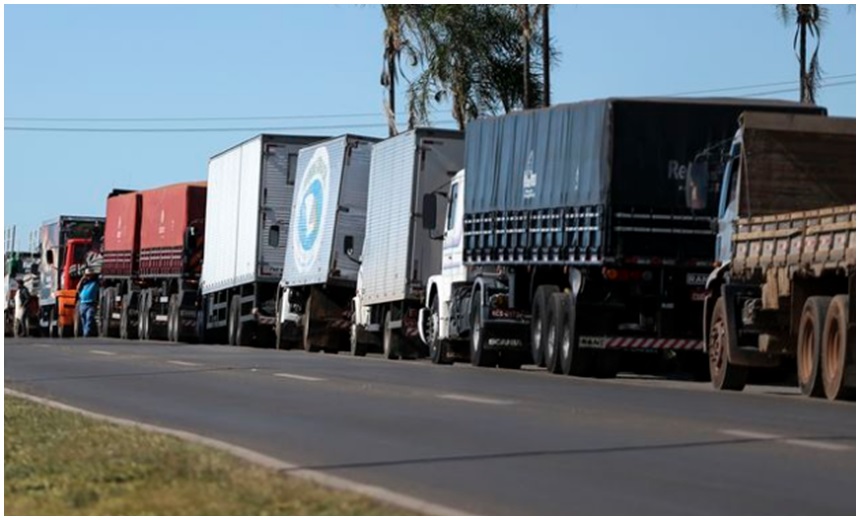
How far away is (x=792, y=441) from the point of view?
1480cm

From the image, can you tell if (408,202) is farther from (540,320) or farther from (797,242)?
(797,242)

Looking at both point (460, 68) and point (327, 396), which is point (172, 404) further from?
point (460, 68)

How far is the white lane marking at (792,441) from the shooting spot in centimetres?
1432

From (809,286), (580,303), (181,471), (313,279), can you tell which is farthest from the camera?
(313,279)

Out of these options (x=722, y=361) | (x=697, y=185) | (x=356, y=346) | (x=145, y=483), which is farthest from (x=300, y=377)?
(x=145, y=483)

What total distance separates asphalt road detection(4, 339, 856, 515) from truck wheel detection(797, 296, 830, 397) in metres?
0.33

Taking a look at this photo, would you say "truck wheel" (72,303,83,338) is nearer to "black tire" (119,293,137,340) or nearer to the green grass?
"black tire" (119,293,137,340)

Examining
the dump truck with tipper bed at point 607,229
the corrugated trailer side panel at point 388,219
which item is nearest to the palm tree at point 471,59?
the corrugated trailer side panel at point 388,219

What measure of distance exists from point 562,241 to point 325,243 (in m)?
11.6

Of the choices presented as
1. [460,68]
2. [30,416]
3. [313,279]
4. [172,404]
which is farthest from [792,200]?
[460,68]

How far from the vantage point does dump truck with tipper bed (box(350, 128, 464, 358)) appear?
1373 inches

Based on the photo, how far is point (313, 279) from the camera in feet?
133

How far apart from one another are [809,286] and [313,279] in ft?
62.2

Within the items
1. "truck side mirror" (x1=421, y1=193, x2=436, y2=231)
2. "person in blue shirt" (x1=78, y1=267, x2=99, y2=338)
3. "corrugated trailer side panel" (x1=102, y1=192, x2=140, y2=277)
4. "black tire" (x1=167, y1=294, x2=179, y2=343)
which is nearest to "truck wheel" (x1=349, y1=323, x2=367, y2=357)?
"truck side mirror" (x1=421, y1=193, x2=436, y2=231)
